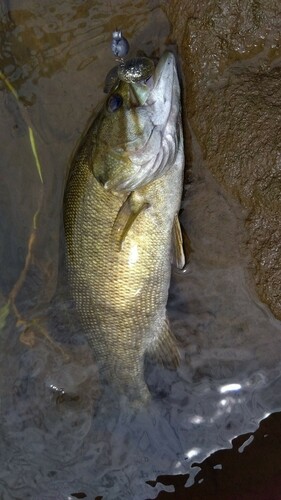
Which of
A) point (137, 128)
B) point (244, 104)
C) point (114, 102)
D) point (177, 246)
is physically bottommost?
point (177, 246)

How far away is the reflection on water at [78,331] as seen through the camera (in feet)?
11.3

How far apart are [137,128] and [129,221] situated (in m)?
0.49

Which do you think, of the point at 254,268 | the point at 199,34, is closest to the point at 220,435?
the point at 254,268

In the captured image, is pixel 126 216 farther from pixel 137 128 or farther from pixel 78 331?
pixel 78 331

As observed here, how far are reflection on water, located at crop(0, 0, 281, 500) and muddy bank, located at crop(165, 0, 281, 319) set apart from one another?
0.12 m

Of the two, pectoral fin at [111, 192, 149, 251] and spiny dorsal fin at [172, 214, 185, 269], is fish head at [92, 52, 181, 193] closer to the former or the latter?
pectoral fin at [111, 192, 149, 251]

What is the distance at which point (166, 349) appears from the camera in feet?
11.4

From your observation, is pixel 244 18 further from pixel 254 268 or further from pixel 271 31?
pixel 254 268

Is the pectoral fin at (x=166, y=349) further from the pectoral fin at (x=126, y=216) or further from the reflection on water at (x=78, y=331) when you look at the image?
the pectoral fin at (x=126, y=216)

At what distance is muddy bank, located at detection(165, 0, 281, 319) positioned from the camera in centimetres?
313

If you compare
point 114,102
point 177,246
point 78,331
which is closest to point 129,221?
point 177,246

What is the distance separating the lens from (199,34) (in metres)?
3.25

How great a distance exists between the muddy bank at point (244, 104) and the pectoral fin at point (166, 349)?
0.59 meters

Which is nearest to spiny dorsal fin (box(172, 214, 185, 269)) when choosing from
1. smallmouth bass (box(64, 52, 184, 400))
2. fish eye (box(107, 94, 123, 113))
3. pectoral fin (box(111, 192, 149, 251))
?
smallmouth bass (box(64, 52, 184, 400))
